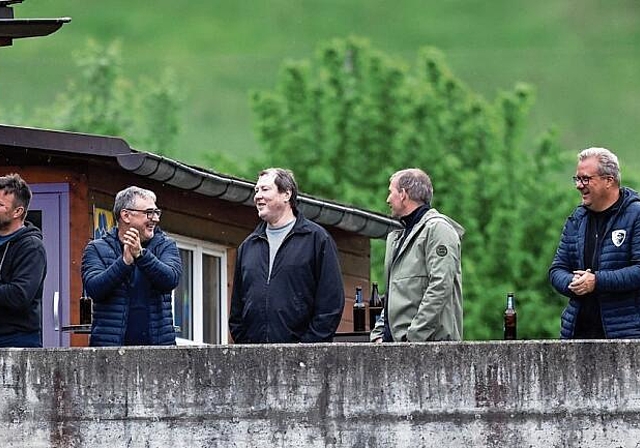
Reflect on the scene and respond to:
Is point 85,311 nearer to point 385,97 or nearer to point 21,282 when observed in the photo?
point 21,282

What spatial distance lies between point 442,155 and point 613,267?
33.4 m

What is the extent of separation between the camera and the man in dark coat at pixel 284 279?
387 inches

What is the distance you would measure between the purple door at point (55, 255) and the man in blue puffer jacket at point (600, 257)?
14.5ft

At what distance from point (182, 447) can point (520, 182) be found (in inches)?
1368

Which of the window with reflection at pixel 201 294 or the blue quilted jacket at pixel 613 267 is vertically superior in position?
the window with reflection at pixel 201 294

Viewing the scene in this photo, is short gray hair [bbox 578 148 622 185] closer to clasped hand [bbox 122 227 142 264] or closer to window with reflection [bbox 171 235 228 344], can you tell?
clasped hand [bbox 122 227 142 264]

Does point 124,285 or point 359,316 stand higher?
point 359,316

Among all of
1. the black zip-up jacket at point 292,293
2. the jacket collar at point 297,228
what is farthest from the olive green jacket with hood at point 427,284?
the jacket collar at point 297,228

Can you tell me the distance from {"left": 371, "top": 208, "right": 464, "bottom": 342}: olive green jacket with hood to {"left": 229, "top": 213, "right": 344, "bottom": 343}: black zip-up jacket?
0.32m

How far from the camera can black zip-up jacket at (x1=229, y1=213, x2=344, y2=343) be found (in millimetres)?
9812

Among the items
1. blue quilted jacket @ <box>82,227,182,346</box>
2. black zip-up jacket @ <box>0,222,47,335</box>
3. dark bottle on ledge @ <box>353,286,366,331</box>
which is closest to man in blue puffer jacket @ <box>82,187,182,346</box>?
blue quilted jacket @ <box>82,227,182,346</box>

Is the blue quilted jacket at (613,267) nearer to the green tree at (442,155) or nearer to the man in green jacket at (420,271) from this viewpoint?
the man in green jacket at (420,271)

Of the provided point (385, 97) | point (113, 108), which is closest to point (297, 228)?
point (385, 97)

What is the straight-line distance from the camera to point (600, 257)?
9594mm
